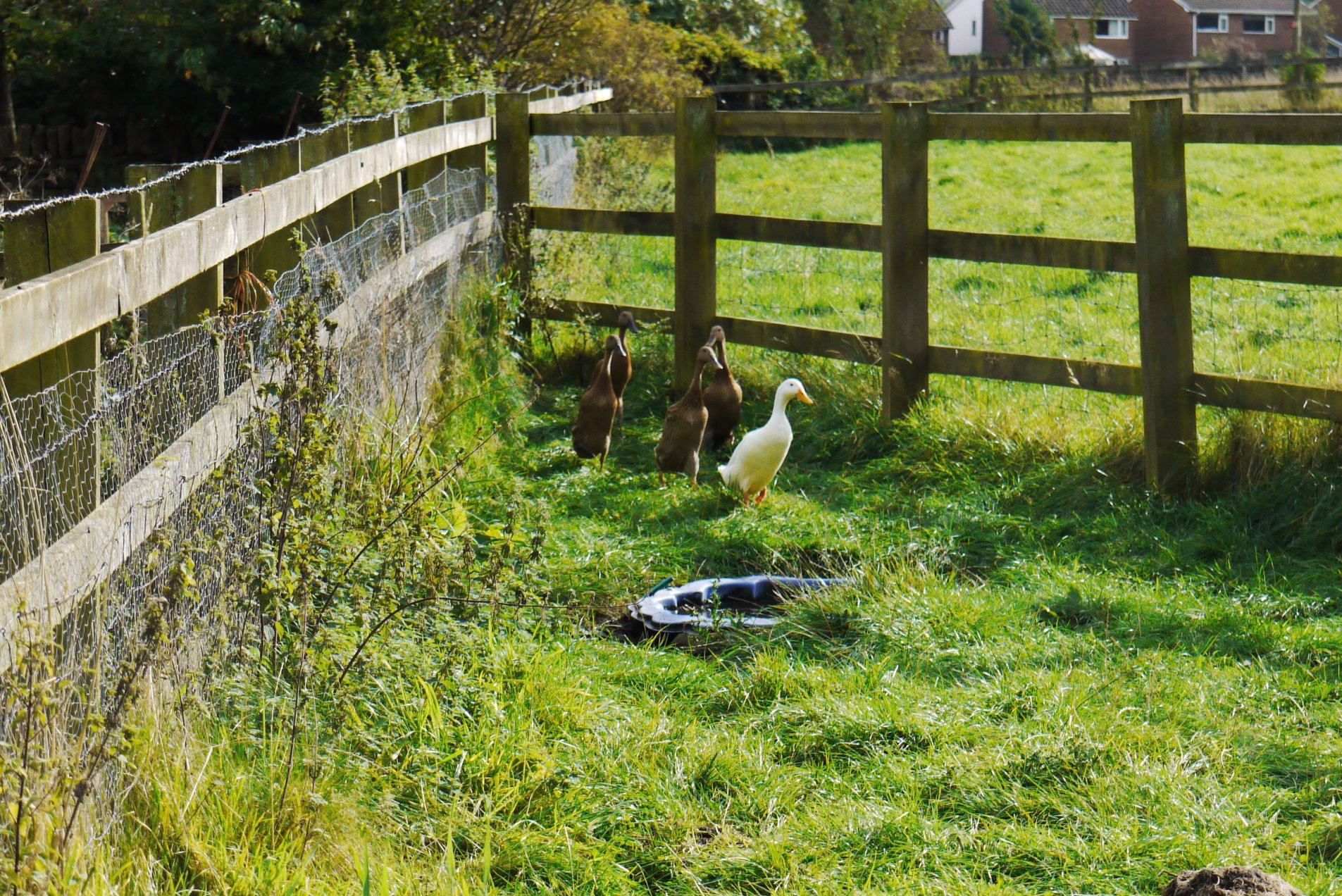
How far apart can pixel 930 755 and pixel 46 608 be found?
2439mm

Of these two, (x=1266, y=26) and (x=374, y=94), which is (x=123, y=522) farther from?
(x=1266, y=26)

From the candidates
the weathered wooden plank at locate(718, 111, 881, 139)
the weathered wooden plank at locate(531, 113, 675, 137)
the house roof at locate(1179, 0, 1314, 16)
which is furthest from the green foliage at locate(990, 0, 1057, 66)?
the weathered wooden plank at locate(718, 111, 881, 139)

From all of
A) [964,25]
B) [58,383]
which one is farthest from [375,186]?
[964,25]

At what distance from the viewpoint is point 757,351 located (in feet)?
27.2

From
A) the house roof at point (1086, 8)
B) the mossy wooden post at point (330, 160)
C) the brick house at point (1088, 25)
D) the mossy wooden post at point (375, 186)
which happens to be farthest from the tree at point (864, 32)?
the mossy wooden post at point (330, 160)

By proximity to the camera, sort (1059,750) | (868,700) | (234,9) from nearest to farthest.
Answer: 1. (1059,750)
2. (868,700)
3. (234,9)

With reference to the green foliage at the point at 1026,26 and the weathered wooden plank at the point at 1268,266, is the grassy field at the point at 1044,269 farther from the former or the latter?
the green foliage at the point at 1026,26

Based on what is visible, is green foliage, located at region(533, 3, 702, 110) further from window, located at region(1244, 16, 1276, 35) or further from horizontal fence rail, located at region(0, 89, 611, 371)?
window, located at region(1244, 16, 1276, 35)

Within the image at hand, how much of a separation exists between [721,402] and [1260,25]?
89401 millimetres

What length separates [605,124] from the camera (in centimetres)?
823

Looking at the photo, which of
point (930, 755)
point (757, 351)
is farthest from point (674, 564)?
point (757, 351)

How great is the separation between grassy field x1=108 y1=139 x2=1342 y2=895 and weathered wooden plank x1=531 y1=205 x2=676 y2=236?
1.51 meters

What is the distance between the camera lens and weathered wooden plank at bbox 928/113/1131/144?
624 centimetres

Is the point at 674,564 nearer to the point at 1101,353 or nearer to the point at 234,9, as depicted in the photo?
the point at 1101,353
